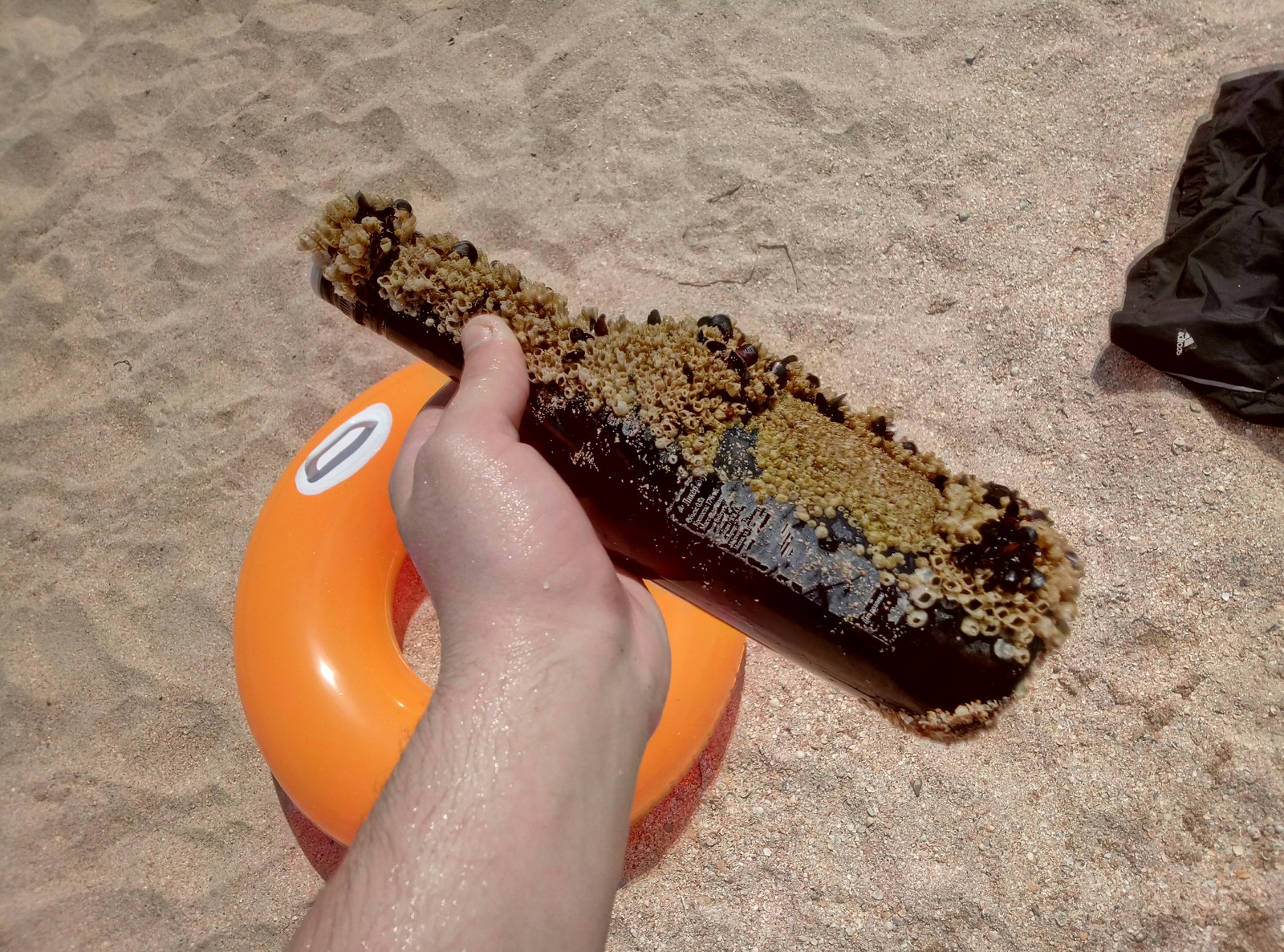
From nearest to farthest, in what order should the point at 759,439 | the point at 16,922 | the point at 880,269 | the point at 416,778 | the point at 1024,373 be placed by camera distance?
the point at 416,778
the point at 759,439
the point at 16,922
the point at 1024,373
the point at 880,269

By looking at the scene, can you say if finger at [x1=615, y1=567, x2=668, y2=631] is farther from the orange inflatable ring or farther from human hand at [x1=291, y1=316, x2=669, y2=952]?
the orange inflatable ring

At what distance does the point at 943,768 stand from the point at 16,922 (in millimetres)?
3683

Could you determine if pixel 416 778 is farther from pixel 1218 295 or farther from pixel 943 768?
pixel 1218 295

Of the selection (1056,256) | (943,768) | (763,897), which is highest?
(1056,256)

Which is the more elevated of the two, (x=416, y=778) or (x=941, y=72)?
(x=941, y=72)

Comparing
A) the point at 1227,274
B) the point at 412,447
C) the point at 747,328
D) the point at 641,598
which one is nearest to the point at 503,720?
the point at 641,598

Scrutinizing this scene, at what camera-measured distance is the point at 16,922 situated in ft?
9.69

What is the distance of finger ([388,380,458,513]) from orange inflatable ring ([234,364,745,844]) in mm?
521

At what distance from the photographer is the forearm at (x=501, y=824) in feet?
4.41

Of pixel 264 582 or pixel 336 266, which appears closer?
pixel 336 266

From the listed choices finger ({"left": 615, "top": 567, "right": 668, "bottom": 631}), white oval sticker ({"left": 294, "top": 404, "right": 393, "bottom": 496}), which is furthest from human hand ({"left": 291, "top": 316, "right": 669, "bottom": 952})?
white oval sticker ({"left": 294, "top": 404, "right": 393, "bottom": 496})

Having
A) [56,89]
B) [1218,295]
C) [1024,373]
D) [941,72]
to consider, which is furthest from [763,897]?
[56,89]

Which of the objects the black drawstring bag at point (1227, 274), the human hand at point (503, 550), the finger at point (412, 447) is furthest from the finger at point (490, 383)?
the black drawstring bag at point (1227, 274)

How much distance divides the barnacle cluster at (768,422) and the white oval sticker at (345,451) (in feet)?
2.58
